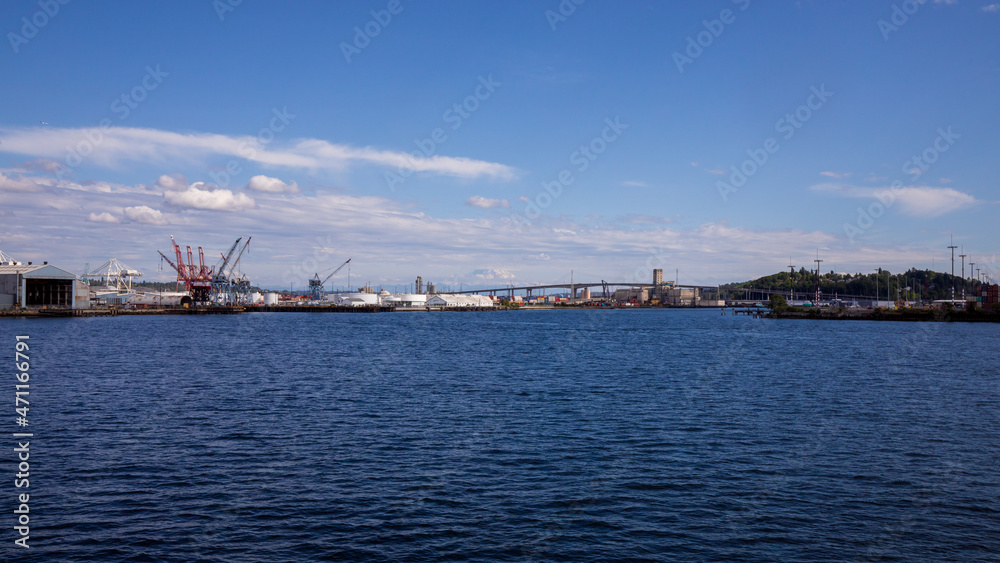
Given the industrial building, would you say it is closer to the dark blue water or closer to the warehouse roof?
the warehouse roof

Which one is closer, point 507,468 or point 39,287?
point 507,468

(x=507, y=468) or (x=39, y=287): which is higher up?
(x=39, y=287)

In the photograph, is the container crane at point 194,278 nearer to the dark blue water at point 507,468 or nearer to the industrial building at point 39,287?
the industrial building at point 39,287

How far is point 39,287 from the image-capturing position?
5192 inches

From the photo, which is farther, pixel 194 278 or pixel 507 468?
pixel 194 278

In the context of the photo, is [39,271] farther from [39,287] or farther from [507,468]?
[507,468]

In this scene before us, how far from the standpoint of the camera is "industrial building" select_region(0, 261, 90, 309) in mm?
125688

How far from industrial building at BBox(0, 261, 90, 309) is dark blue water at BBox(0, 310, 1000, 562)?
354 ft

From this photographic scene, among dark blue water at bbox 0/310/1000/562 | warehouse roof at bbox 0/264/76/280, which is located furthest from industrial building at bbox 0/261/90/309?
dark blue water at bbox 0/310/1000/562

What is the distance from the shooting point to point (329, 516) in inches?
650

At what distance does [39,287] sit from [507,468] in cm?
14979

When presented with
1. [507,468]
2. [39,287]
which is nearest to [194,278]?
[39,287]

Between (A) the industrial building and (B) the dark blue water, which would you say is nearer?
(B) the dark blue water

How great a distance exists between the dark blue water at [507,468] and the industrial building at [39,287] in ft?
354
